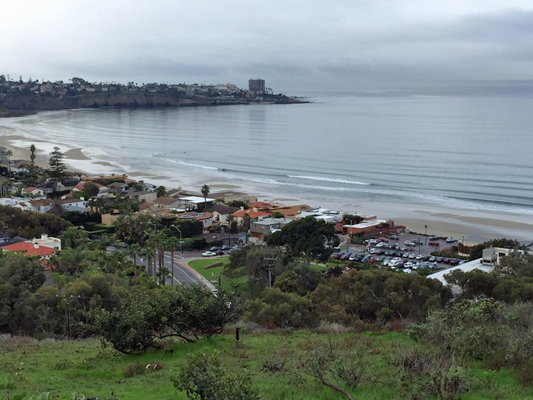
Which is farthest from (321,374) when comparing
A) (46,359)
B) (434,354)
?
(46,359)

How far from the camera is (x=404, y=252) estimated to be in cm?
3900

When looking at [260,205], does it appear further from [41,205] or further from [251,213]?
[41,205]

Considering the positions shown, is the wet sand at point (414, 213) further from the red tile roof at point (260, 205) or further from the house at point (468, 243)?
the red tile roof at point (260, 205)

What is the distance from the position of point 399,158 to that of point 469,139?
2545 cm

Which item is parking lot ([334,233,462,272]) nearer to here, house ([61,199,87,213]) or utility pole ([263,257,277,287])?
utility pole ([263,257,277,287])

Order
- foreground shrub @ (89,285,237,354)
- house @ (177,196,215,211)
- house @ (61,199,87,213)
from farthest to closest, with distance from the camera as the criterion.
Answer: house @ (177,196,215,211), house @ (61,199,87,213), foreground shrub @ (89,285,237,354)

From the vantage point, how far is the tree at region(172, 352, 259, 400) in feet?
24.8

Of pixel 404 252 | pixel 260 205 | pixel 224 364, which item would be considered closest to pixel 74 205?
pixel 260 205

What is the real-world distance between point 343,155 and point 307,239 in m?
50.8

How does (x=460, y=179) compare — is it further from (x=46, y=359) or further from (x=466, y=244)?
(x=46, y=359)

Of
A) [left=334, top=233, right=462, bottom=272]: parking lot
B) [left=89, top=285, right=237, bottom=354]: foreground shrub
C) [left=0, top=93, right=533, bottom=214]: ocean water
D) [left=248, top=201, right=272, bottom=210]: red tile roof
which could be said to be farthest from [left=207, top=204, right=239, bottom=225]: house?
[left=89, top=285, right=237, bottom=354]: foreground shrub

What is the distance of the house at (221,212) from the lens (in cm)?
4721

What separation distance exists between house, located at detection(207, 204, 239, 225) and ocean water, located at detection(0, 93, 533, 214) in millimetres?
11068

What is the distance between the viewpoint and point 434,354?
10.3m
